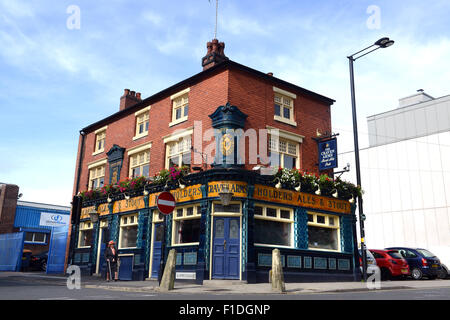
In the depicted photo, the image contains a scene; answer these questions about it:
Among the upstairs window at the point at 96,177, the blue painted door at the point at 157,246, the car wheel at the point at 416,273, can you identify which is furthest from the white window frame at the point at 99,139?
the car wheel at the point at 416,273

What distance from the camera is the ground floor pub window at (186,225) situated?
17.8 metres

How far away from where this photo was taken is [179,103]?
21328 mm

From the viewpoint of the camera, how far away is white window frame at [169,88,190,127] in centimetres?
2067

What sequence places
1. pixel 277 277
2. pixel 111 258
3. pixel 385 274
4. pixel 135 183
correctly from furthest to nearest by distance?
pixel 385 274 → pixel 135 183 → pixel 111 258 → pixel 277 277

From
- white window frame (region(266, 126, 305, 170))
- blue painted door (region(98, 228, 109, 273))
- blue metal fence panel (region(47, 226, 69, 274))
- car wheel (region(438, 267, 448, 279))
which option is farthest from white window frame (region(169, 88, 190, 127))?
car wheel (region(438, 267, 448, 279))

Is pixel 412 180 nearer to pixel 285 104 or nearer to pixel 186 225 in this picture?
pixel 285 104

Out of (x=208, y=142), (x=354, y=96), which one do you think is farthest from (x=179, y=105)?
(x=354, y=96)

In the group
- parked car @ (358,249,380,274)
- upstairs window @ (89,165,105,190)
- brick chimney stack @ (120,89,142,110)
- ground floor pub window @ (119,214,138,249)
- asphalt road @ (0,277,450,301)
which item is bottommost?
asphalt road @ (0,277,450,301)

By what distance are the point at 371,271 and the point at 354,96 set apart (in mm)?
8567

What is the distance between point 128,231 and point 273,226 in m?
7.90

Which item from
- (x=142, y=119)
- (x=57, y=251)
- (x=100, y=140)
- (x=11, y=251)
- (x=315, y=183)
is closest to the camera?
(x=315, y=183)

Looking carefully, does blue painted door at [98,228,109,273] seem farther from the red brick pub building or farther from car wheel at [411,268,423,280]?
car wheel at [411,268,423,280]

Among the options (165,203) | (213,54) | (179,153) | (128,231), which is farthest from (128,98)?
(165,203)

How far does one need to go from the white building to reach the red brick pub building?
44.1 ft
